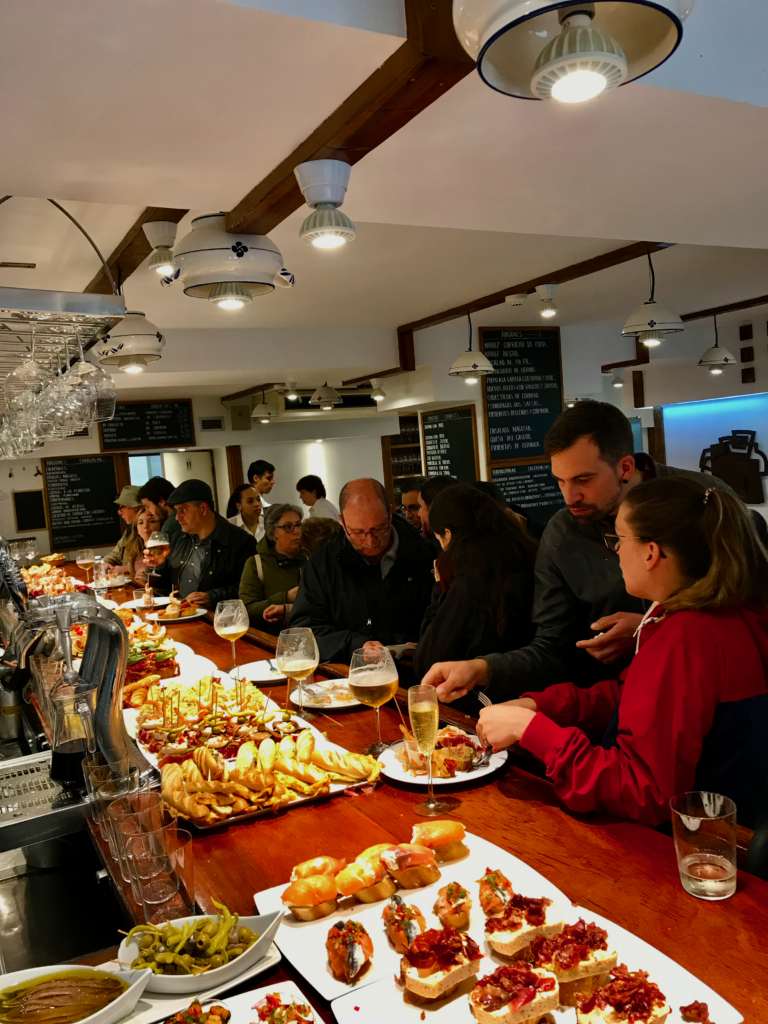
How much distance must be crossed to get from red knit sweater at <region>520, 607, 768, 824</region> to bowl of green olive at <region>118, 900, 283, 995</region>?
2.12ft

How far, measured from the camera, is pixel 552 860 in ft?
4.44

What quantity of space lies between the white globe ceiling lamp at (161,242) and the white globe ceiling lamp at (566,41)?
2426 mm

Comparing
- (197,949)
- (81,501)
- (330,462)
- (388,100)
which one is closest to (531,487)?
(330,462)

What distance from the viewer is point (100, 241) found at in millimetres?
4262

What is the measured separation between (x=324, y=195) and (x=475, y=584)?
1365 millimetres

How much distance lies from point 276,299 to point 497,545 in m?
4.19

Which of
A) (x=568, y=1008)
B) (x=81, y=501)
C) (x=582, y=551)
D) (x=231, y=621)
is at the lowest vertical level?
(x=568, y=1008)

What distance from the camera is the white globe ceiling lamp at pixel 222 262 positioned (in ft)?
9.39

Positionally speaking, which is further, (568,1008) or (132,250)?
(132,250)

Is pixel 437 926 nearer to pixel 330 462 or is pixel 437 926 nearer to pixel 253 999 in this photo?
pixel 253 999

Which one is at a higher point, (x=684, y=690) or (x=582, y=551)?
(x=582, y=551)

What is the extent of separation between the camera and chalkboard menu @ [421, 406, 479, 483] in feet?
28.6

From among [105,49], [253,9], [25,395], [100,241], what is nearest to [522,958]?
[253,9]

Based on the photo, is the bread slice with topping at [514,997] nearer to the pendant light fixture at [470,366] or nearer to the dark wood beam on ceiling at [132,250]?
the dark wood beam on ceiling at [132,250]
